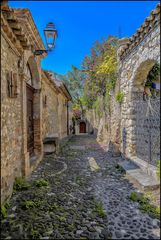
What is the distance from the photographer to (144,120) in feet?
17.4

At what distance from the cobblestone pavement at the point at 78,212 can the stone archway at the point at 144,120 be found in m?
1.09

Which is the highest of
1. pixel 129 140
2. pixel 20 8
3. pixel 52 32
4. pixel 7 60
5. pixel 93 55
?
pixel 93 55

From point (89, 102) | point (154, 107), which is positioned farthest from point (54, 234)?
point (89, 102)

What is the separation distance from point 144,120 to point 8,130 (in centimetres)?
369

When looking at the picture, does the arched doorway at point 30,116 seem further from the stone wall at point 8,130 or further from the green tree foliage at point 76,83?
the green tree foliage at point 76,83

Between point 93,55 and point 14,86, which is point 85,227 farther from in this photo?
point 93,55

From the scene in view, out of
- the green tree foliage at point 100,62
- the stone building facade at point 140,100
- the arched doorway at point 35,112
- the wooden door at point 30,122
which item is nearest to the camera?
the stone building facade at point 140,100

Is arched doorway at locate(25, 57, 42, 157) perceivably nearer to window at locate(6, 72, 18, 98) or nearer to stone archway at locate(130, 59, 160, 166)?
window at locate(6, 72, 18, 98)

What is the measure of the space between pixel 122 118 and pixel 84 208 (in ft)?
13.8

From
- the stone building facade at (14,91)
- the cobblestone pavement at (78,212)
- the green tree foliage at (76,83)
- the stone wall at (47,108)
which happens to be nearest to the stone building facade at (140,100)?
the cobblestone pavement at (78,212)

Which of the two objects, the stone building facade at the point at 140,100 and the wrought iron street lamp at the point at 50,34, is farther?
the wrought iron street lamp at the point at 50,34

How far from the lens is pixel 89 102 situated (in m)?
20.2

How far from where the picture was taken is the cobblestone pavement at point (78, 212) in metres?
2.45

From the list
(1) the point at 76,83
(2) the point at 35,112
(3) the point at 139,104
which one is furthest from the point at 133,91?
(1) the point at 76,83
